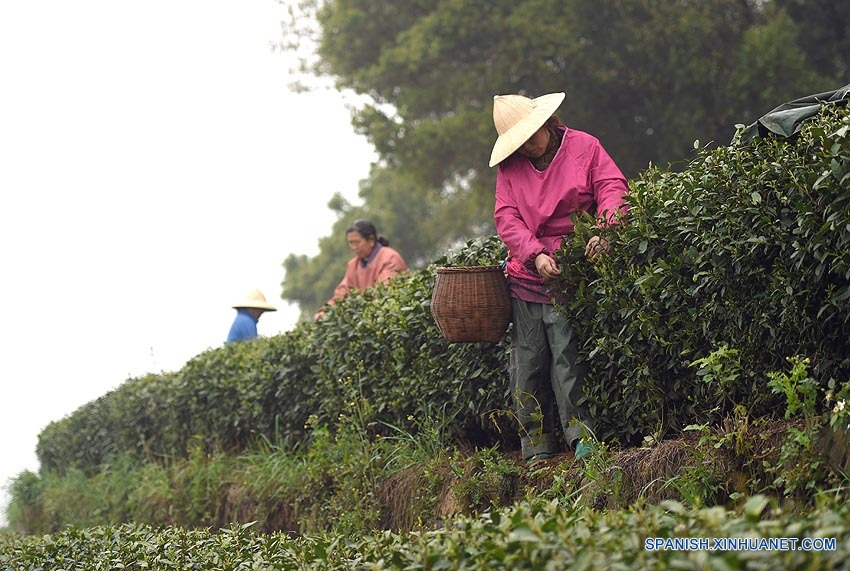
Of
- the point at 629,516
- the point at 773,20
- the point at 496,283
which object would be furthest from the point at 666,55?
the point at 629,516

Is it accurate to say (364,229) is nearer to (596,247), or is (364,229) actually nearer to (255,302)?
(255,302)

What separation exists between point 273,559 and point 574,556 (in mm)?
2041

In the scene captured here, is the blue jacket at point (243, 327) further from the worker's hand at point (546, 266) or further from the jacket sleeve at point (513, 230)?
the worker's hand at point (546, 266)

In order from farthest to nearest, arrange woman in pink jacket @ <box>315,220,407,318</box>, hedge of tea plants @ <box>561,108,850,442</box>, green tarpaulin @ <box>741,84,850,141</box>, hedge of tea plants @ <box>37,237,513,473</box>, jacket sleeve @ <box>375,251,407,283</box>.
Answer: woman in pink jacket @ <box>315,220,407,318</box> → jacket sleeve @ <box>375,251,407,283</box> → hedge of tea plants @ <box>37,237,513,473</box> → green tarpaulin @ <box>741,84,850,141</box> → hedge of tea plants @ <box>561,108,850,442</box>

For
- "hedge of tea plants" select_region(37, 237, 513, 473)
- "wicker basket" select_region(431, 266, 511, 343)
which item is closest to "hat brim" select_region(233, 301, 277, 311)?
"hedge of tea plants" select_region(37, 237, 513, 473)

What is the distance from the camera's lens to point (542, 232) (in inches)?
239

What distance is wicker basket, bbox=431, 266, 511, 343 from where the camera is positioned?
237 inches

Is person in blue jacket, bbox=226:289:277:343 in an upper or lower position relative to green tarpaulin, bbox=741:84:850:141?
upper

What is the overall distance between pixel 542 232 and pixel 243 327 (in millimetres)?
6945

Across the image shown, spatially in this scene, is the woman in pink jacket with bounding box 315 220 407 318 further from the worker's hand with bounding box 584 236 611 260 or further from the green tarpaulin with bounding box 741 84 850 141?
the green tarpaulin with bounding box 741 84 850 141

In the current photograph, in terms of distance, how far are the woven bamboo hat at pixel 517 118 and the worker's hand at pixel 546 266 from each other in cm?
68

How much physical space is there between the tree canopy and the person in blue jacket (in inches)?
328

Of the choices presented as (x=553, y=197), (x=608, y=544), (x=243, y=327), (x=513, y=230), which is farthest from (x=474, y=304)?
(x=243, y=327)

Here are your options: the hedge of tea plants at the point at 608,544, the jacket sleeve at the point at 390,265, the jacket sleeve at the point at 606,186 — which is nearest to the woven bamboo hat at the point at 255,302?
the jacket sleeve at the point at 390,265
